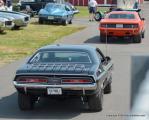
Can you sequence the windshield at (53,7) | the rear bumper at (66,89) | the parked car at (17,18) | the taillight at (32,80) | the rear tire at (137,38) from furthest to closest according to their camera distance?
the windshield at (53,7) < the parked car at (17,18) < the rear tire at (137,38) < the taillight at (32,80) < the rear bumper at (66,89)

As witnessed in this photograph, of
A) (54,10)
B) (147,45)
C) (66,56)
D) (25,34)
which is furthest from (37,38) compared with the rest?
(66,56)

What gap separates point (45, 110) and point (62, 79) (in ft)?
3.66

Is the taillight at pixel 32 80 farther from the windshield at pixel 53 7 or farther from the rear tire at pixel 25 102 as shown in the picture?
the windshield at pixel 53 7

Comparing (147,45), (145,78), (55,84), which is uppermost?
(145,78)

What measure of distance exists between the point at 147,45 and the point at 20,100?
1428cm

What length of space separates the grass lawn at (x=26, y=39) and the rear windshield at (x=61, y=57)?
6930 mm

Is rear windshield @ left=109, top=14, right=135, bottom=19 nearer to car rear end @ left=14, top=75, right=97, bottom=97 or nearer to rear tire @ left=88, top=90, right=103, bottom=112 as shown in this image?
rear tire @ left=88, top=90, right=103, bottom=112

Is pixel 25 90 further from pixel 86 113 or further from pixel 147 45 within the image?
pixel 147 45

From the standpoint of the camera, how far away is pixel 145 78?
3.87 m

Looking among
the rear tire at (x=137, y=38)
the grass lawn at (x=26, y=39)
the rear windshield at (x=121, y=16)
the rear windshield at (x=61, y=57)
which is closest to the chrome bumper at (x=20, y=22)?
the grass lawn at (x=26, y=39)

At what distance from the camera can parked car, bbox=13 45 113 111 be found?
876 cm

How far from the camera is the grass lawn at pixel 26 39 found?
1917 centimetres

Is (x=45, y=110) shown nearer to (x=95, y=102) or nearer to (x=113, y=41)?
(x=95, y=102)

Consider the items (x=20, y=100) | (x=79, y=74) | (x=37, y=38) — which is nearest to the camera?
(x=79, y=74)
